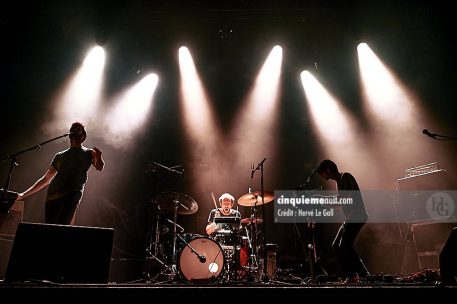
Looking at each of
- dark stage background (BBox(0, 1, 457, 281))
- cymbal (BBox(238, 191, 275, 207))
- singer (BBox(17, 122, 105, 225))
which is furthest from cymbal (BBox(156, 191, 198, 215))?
singer (BBox(17, 122, 105, 225))

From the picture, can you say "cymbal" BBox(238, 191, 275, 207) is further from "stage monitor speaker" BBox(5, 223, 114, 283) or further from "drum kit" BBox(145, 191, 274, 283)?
"stage monitor speaker" BBox(5, 223, 114, 283)

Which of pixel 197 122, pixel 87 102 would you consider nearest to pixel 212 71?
pixel 197 122

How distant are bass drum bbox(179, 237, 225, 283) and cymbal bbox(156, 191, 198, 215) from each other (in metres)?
0.65

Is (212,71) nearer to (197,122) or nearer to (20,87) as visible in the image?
(197,122)

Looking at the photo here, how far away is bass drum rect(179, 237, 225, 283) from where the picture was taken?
19.3 ft

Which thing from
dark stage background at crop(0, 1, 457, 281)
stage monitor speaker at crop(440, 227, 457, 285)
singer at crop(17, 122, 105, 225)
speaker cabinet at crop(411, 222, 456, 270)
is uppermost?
dark stage background at crop(0, 1, 457, 281)

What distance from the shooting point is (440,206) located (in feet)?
20.4

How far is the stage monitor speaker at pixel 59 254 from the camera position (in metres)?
2.43

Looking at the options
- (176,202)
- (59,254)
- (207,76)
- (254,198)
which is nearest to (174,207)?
(176,202)

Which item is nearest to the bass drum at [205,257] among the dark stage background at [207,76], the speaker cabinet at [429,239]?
the dark stage background at [207,76]

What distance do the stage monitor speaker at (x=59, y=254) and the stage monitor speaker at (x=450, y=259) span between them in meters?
2.53

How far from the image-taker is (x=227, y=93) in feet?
30.3

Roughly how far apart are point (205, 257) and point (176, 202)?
1.16m

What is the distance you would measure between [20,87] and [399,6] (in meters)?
8.67
